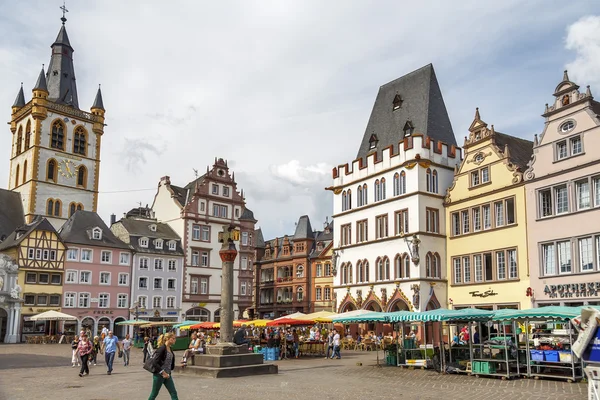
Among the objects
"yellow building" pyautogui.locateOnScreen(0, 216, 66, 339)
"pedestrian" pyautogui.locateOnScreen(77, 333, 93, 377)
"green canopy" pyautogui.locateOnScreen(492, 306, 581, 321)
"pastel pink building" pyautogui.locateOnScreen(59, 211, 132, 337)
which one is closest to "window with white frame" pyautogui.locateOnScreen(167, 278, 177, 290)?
"pastel pink building" pyautogui.locateOnScreen(59, 211, 132, 337)

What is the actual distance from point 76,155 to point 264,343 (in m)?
50.3

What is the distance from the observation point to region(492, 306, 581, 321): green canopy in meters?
20.1

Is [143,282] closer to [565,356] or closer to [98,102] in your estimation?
[98,102]

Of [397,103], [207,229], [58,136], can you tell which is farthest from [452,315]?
[58,136]

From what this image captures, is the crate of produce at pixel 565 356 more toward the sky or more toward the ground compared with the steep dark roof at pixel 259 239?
more toward the ground

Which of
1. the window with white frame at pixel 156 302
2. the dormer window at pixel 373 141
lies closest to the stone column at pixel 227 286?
the dormer window at pixel 373 141

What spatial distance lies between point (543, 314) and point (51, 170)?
6565 cm

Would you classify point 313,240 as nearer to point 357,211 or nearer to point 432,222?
point 357,211

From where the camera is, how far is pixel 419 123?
45938mm

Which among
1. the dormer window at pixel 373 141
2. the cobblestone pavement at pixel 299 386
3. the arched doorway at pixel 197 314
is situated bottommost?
the cobblestone pavement at pixel 299 386

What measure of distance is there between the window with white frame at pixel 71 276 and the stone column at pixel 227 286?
37546mm

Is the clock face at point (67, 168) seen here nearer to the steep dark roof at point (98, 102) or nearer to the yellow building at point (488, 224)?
the steep dark roof at point (98, 102)

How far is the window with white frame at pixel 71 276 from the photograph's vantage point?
58.7 meters

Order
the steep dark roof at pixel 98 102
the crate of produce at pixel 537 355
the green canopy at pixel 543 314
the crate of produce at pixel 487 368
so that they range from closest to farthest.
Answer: the green canopy at pixel 543 314, the crate of produce at pixel 537 355, the crate of produce at pixel 487 368, the steep dark roof at pixel 98 102
